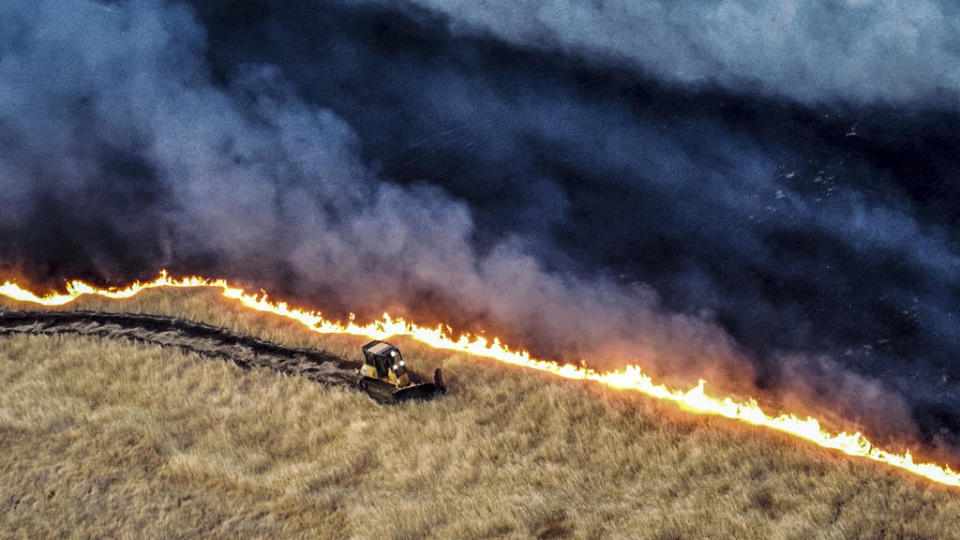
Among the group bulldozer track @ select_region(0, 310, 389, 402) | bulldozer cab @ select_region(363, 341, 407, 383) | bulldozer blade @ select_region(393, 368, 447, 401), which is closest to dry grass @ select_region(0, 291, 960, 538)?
bulldozer blade @ select_region(393, 368, 447, 401)

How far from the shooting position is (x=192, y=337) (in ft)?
42.9

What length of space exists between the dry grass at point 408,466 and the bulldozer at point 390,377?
22cm

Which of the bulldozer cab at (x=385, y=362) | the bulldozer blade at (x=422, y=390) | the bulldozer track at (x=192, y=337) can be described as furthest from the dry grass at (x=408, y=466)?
the bulldozer cab at (x=385, y=362)

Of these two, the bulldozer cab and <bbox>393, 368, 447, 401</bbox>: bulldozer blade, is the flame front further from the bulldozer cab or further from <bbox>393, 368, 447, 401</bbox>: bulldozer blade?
the bulldozer cab

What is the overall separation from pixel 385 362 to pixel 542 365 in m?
2.22

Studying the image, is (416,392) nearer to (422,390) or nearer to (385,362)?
(422,390)

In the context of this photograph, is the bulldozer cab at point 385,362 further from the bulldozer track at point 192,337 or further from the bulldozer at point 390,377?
the bulldozer track at point 192,337

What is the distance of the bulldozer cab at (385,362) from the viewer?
1106 centimetres

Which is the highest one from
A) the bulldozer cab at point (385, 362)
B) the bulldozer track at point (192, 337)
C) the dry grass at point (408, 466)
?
the bulldozer track at point (192, 337)

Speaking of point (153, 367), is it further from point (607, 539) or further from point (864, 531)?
point (864, 531)

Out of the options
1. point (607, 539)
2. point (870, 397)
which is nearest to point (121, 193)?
point (607, 539)

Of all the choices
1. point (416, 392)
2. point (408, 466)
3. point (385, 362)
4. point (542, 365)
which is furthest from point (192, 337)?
point (542, 365)

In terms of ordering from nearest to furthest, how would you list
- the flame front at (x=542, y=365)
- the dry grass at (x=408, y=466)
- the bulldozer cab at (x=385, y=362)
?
1. the dry grass at (x=408, y=466)
2. the flame front at (x=542, y=365)
3. the bulldozer cab at (x=385, y=362)

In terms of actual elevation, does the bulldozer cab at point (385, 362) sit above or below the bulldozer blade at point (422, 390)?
above
